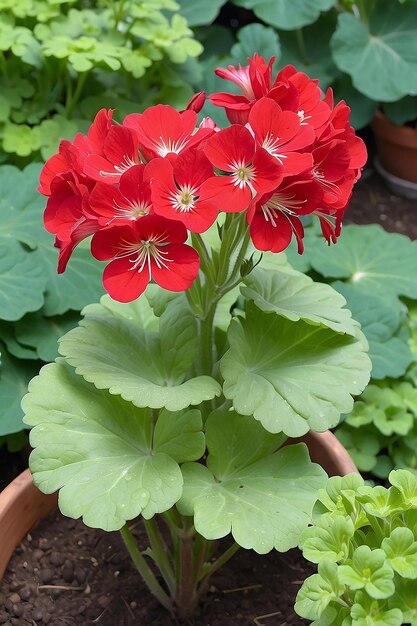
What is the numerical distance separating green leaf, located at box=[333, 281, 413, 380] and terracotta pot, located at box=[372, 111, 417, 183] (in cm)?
104

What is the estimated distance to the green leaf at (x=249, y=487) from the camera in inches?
42.1

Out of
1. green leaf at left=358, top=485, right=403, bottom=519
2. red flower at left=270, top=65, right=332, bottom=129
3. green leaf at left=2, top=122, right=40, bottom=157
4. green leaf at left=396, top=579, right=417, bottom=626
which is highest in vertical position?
red flower at left=270, top=65, right=332, bottom=129

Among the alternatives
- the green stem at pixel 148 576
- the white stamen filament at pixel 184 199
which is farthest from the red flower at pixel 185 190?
the green stem at pixel 148 576

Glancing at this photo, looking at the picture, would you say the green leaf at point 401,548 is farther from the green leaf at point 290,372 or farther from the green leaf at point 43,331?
the green leaf at point 43,331

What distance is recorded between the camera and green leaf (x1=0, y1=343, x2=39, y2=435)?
150 cm

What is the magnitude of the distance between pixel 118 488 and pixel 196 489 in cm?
12

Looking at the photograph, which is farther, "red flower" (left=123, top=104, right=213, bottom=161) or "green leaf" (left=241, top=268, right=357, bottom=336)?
"green leaf" (left=241, top=268, right=357, bottom=336)

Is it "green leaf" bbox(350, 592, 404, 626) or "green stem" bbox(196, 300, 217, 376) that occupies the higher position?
"green leaf" bbox(350, 592, 404, 626)

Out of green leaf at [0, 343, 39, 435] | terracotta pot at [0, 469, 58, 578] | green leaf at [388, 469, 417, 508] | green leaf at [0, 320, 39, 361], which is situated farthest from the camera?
green leaf at [0, 320, 39, 361]

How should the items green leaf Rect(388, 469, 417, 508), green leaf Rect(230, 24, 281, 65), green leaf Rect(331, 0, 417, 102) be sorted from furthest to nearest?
green leaf Rect(331, 0, 417, 102) < green leaf Rect(230, 24, 281, 65) < green leaf Rect(388, 469, 417, 508)

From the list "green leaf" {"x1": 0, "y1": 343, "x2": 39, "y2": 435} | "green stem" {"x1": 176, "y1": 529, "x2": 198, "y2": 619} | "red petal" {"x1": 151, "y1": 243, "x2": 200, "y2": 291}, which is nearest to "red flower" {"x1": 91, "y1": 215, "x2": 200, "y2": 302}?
"red petal" {"x1": 151, "y1": 243, "x2": 200, "y2": 291}

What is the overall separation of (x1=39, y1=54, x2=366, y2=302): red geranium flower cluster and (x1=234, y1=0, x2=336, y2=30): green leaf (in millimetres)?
1542

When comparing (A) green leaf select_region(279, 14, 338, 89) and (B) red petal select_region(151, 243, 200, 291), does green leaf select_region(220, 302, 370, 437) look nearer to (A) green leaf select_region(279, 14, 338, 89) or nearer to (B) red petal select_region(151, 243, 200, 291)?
(B) red petal select_region(151, 243, 200, 291)

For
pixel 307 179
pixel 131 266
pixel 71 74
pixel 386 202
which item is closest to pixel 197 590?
pixel 131 266
